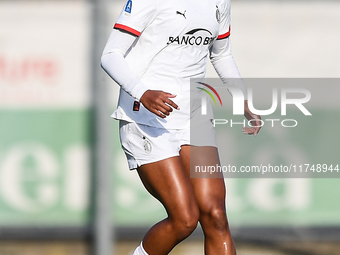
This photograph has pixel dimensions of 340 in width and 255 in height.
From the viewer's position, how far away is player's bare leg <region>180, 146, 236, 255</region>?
2.68 m

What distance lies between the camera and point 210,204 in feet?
8.89

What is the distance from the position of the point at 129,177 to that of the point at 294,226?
1.55 m

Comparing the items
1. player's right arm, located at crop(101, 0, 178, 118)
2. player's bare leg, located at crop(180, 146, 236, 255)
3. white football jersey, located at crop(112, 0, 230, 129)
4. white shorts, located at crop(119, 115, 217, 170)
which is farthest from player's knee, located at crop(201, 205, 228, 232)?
player's right arm, located at crop(101, 0, 178, 118)

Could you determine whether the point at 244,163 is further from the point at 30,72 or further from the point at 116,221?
the point at 30,72

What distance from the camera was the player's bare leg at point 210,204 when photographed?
268cm

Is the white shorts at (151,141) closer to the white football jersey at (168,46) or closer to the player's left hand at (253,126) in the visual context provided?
the white football jersey at (168,46)

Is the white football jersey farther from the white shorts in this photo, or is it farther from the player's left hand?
the player's left hand

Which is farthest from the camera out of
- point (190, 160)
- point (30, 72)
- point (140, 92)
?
point (30, 72)

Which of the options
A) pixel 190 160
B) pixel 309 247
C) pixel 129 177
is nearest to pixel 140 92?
pixel 190 160

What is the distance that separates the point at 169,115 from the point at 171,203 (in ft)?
1.35

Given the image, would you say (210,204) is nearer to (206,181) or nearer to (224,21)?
(206,181)

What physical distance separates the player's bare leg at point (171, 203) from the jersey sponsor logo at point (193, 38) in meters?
0.54

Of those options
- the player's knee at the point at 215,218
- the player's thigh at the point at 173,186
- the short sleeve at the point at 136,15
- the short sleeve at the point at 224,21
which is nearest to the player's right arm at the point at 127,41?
the short sleeve at the point at 136,15

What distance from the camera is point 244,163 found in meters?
5.23
